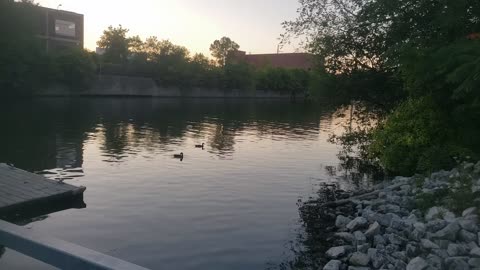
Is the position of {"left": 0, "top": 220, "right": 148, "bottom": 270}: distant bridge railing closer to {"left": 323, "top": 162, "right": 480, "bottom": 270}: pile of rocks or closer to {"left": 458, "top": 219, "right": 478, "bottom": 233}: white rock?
{"left": 323, "top": 162, "right": 480, "bottom": 270}: pile of rocks

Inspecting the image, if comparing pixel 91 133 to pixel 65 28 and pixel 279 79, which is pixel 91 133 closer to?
pixel 65 28

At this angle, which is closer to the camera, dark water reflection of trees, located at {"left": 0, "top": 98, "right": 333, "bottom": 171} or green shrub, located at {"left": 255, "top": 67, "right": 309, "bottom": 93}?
dark water reflection of trees, located at {"left": 0, "top": 98, "right": 333, "bottom": 171}

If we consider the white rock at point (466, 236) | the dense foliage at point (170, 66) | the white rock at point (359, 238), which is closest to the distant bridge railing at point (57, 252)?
the white rock at point (359, 238)

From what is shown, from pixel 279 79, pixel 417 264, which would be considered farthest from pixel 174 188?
pixel 279 79

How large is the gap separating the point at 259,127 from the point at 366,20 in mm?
23911

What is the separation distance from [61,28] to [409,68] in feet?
314

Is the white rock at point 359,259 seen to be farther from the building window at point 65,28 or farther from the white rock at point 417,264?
the building window at point 65,28

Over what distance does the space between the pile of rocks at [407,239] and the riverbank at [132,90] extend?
219 ft

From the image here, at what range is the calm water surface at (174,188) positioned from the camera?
1143 cm

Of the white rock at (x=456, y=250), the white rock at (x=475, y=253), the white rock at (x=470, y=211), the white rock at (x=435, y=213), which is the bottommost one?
the white rock at (x=456, y=250)

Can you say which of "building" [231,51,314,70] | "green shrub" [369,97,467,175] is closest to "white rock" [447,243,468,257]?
"green shrub" [369,97,467,175]

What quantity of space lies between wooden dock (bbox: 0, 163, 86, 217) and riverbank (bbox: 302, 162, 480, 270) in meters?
7.27

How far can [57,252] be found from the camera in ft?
13.9

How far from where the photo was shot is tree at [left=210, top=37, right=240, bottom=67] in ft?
466
